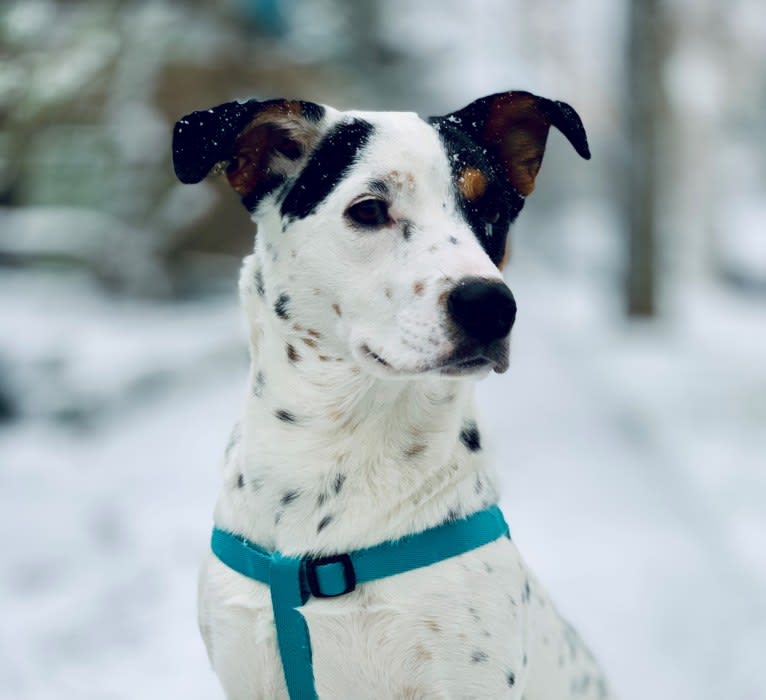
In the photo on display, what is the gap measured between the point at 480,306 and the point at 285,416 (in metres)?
0.62

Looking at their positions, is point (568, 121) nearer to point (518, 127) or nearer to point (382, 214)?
point (518, 127)

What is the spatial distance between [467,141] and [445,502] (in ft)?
2.89

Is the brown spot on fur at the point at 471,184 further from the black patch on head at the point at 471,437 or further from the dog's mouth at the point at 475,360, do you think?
the black patch on head at the point at 471,437

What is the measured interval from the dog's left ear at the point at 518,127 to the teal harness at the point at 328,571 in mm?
940

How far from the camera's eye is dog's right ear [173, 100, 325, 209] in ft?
6.81

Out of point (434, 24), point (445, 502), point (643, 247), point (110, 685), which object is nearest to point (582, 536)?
point (110, 685)

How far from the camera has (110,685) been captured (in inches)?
142

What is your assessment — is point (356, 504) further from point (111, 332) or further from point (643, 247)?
point (643, 247)

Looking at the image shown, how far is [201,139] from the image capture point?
6.81ft

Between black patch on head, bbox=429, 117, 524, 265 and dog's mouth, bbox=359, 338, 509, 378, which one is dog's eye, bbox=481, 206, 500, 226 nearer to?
black patch on head, bbox=429, 117, 524, 265

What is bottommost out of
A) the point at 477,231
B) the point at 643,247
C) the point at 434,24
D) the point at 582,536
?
the point at 582,536

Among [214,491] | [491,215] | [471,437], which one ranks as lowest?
[214,491]

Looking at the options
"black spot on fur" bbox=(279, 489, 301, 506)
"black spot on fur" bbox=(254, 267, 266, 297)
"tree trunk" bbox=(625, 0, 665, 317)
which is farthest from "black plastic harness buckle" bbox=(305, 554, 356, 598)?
"tree trunk" bbox=(625, 0, 665, 317)

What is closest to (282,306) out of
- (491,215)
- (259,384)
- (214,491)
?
(259,384)
